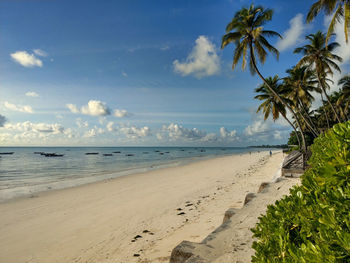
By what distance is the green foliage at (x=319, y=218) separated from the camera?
43.6 inches

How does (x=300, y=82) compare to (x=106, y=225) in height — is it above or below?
above

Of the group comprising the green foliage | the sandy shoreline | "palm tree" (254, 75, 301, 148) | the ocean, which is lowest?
the ocean

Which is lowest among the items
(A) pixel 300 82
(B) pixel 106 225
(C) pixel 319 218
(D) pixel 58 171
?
(D) pixel 58 171

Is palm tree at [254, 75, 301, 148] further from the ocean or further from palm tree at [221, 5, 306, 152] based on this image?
the ocean

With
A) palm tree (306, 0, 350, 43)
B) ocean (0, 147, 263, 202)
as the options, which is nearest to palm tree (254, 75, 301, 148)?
palm tree (306, 0, 350, 43)

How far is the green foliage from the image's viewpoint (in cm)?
111

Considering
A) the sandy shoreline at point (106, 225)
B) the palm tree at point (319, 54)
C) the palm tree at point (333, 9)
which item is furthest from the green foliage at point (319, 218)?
the palm tree at point (319, 54)

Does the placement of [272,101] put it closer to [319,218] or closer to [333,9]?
[333,9]

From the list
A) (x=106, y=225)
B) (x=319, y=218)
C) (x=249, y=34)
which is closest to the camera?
(x=319, y=218)

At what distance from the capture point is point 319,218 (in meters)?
1.25

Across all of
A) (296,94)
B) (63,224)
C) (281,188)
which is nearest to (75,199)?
(63,224)

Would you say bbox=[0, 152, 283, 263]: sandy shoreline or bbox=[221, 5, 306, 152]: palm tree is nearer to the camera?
bbox=[0, 152, 283, 263]: sandy shoreline

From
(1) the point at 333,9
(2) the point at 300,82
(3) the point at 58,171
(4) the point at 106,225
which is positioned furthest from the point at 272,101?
(3) the point at 58,171

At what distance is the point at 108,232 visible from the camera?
6.59 m
